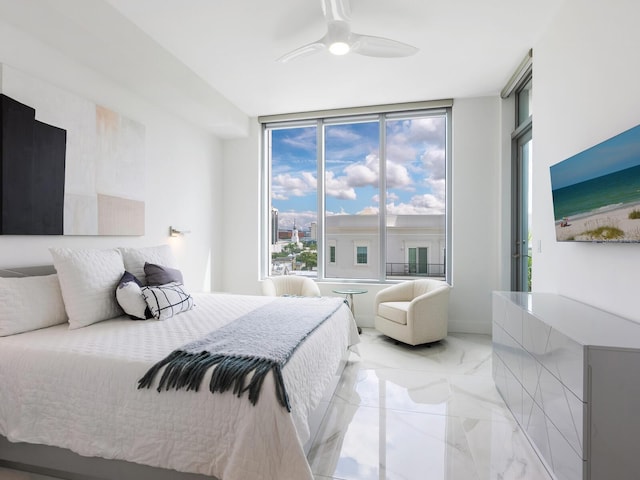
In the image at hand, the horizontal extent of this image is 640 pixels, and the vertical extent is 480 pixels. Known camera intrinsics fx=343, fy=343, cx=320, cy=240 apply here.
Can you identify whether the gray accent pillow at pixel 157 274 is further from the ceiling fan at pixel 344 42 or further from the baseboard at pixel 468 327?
the baseboard at pixel 468 327

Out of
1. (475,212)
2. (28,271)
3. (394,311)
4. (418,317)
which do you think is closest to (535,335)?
(418,317)

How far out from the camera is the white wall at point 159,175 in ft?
7.50

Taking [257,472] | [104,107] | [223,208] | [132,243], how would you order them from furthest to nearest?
[223,208], [132,243], [104,107], [257,472]

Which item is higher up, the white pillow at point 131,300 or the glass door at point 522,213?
the glass door at point 522,213

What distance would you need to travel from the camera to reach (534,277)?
291 centimetres

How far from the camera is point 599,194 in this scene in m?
1.77

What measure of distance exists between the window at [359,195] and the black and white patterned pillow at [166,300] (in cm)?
244

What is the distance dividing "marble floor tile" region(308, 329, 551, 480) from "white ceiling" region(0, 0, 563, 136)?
9.41 feet

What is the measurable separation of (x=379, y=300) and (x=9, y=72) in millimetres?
3769


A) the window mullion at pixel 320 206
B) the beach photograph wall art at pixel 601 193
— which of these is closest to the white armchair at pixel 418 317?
the window mullion at pixel 320 206

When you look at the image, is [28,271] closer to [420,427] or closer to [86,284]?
[86,284]

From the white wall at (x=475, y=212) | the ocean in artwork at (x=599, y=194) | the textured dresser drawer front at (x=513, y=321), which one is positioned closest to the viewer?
the ocean in artwork at (x=599, y=194)

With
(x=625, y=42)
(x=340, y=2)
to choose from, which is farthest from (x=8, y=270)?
(x=625, y=42)

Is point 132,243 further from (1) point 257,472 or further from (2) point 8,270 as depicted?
(1) point 257,472
